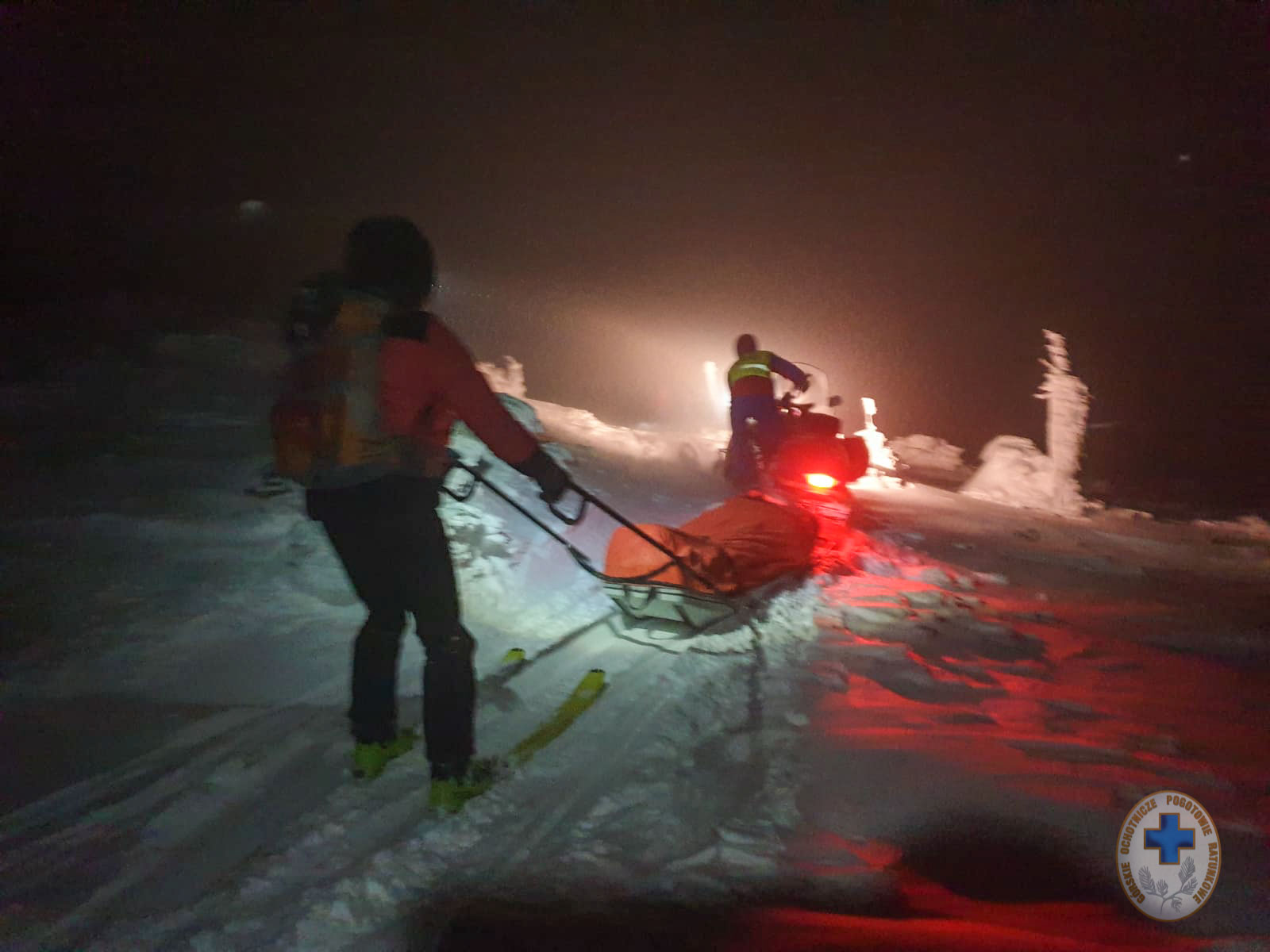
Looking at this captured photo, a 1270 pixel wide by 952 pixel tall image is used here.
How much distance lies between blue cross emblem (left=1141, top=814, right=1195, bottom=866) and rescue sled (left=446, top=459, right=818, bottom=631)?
6.42ft

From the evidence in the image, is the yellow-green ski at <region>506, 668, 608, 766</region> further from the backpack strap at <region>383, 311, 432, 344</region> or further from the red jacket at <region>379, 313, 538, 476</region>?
the backpack strap at <region>383, 311, 432, 344</region>

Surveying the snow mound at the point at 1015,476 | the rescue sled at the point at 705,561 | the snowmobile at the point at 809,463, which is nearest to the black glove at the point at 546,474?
the rescue sled at the point at 705,561

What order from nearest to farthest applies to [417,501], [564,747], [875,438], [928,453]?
[417,501]
[564,747]
[875,438]
[928,453]

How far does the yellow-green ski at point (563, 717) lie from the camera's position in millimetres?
2406

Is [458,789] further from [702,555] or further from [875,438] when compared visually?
[875,438]

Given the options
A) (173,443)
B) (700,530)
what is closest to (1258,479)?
(700,530)

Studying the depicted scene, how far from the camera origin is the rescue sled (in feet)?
11.8

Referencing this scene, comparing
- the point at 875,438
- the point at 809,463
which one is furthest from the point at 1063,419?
the point at 809,463

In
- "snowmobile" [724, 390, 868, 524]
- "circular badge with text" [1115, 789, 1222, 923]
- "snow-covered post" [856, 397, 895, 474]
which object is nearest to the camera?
"circular badge with text" [1115, 789, 1222, 923]

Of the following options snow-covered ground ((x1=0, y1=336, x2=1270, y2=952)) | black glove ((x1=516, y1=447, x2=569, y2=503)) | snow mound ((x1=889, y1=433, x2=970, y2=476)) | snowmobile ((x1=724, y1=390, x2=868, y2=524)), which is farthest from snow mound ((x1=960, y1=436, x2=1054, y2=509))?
black glove ((x1=516, y1=447, x2=569, y2=503))

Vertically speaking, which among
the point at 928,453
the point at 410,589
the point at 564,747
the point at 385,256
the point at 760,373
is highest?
the point at 760,373

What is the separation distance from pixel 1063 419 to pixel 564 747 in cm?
1492

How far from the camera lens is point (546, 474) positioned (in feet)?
7.26

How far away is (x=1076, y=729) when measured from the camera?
111 inches
